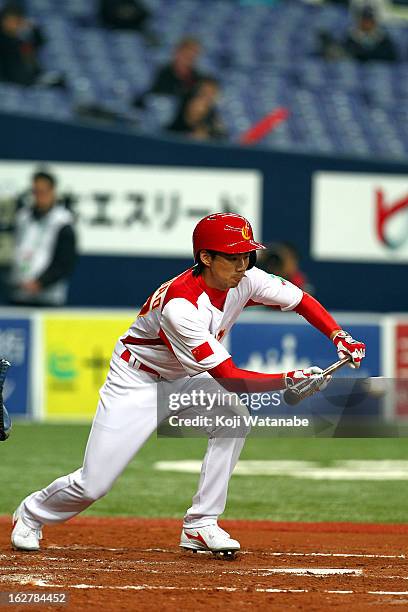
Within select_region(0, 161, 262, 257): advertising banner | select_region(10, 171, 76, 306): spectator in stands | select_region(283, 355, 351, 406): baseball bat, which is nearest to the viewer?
select_region(283, 355, 351, 406): baseball bat

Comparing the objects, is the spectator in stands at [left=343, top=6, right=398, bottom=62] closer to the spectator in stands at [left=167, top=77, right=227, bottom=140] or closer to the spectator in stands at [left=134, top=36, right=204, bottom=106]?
the spectator in stands at [left=134, top=36, right=204, bottom=106]

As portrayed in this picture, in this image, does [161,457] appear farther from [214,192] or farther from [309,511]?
[214,192]

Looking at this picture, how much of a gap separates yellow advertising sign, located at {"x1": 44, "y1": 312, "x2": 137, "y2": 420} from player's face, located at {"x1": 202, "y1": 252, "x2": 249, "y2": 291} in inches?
286

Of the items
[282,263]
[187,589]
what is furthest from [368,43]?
[187,589]

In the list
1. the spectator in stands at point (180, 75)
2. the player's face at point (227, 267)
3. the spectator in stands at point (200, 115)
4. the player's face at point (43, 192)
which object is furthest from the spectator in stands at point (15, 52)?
the player's face at point (227, 267)

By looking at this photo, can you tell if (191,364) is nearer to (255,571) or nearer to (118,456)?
(118,456)

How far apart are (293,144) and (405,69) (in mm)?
3159

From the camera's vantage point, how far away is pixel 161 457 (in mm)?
11125

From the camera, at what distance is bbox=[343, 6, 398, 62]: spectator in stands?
1852cm

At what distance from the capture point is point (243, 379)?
5719mm

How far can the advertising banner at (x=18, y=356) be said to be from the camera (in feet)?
42.9

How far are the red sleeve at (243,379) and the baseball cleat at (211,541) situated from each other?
2.66 ft

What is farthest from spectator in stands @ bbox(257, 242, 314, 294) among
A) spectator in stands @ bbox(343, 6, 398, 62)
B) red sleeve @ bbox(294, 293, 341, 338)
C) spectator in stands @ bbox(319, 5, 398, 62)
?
spectator in stands @ bbox(343, 6, 398, 62)

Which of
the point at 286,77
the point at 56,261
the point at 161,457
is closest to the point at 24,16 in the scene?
the point at 286,77
